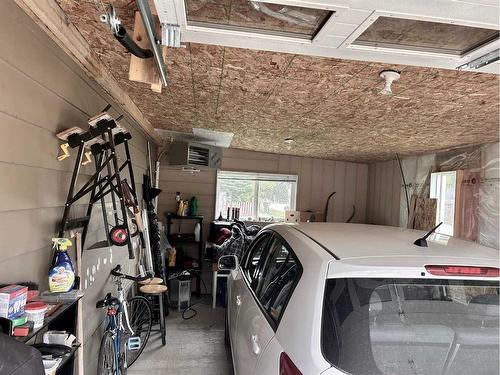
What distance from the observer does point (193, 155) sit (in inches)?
186

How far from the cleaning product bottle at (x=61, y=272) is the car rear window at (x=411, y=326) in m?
1.11

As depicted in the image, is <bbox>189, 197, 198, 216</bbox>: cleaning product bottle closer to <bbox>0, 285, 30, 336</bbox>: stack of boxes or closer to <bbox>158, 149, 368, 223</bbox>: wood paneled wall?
<bbox>158, 149, 368, 223</bbox>: wood paneled wall

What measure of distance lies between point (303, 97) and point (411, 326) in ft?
5.53

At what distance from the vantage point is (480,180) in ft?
11.2

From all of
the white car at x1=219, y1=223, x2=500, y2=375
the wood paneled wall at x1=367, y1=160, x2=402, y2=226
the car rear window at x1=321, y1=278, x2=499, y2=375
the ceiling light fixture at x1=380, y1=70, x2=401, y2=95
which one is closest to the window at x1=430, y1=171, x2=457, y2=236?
the wood paneled wall at x1=367, y1=160, x2=402, y2=226

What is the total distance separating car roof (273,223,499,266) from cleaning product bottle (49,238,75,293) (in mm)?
1119

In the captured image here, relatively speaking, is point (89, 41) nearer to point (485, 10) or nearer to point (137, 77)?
point (137, 77)

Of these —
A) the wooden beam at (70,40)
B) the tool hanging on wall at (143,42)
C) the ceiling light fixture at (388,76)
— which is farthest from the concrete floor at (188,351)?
the ceiling light fixture at (388,76)

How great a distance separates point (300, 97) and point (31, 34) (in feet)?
5.43

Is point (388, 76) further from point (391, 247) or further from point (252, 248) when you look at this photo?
point (252, 248)

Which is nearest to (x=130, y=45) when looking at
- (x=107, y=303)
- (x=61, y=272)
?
(x=61, y=272)

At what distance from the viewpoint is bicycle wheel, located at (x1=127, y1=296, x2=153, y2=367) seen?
335cm

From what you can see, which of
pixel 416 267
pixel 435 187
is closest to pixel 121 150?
pixel 416 267

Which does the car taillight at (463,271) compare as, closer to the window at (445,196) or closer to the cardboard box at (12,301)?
the cardboard box at (12,301)
